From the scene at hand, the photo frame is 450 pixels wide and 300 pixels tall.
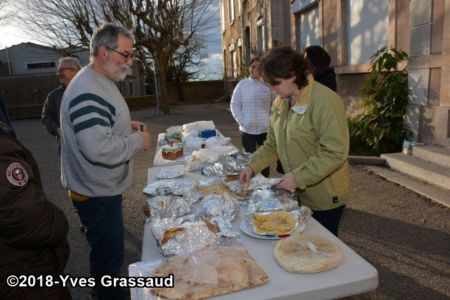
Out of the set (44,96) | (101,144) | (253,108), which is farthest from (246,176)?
(44,96)

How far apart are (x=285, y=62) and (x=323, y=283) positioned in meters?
1.19

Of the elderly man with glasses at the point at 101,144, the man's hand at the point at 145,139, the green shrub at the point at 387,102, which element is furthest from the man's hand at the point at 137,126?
the green shrub at the point at 387,102

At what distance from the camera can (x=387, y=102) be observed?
6.52m

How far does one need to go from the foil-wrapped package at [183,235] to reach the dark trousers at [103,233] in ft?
1.92

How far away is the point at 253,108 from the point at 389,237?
213 centimetres

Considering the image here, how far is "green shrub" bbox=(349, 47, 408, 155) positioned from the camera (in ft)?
21.0

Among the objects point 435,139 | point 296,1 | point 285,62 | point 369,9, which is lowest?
point 435,139

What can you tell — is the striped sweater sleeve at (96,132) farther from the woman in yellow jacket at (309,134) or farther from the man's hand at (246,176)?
the woman in yellow jacket at (309,134)

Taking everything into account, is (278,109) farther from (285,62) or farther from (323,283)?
(323,283)

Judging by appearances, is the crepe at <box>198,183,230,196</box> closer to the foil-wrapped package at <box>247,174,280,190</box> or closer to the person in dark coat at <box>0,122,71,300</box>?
the foil-wrapped package at <box>247,174,280,190</box>

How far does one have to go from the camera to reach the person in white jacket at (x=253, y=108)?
4746 millimetres

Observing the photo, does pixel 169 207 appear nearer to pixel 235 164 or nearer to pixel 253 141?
pixel 235 164

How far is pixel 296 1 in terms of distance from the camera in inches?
448

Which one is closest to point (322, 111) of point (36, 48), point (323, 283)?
point (323, 283)
